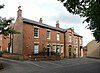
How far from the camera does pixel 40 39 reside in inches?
1815

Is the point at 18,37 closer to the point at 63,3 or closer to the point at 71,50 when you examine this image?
the point at 71,50

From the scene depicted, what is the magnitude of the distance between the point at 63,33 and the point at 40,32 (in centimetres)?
1026

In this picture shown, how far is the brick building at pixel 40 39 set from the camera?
141 feet

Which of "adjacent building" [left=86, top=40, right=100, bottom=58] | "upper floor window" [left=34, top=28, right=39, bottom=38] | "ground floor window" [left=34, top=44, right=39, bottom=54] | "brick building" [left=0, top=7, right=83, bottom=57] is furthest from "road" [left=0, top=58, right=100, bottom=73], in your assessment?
"adjacent building" [left=86, top=40, right=100, bottom=58]

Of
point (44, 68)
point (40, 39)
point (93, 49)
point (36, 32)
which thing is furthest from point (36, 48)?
point (93, 49)

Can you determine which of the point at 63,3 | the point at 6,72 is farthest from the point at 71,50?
the point at 63,3

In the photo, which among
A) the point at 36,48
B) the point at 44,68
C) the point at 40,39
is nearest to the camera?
the point at 44,68

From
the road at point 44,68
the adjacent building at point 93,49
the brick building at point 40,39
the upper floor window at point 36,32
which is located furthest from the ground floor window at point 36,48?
the adjacent building at point 93,49

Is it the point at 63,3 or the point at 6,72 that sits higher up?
the point at 63,3

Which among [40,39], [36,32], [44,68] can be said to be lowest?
[44,68]

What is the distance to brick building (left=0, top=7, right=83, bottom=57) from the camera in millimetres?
43062

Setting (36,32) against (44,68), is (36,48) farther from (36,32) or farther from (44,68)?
(44,68)

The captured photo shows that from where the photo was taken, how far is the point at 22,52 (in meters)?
42.5

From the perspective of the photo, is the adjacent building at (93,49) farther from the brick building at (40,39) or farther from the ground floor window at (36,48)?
the ground floor window at (36,48)
